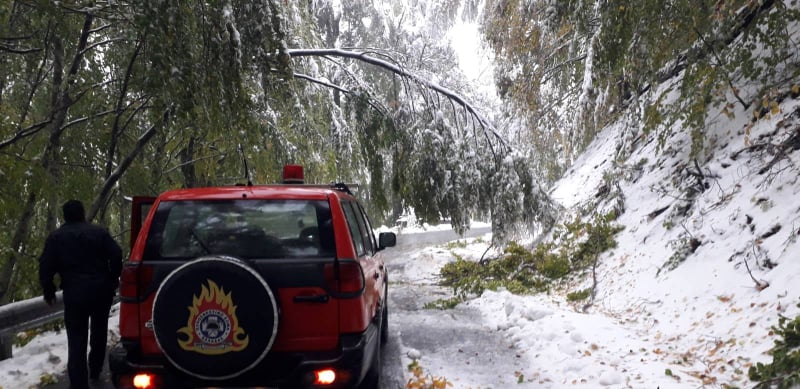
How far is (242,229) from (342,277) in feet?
2.73

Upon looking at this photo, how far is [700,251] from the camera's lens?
24.4ft

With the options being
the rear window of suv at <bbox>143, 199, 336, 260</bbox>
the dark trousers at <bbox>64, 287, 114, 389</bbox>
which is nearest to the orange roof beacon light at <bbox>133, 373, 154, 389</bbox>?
the rear window of suv at <bbox>143, 199, 336, 260</bbox>

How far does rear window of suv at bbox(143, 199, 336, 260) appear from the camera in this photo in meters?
3.92

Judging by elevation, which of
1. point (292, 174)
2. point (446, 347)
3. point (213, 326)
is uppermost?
point (292, 174)

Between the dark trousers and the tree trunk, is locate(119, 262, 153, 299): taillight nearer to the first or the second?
the dark trousers

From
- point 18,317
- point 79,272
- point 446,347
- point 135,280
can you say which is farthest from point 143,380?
point 446,347

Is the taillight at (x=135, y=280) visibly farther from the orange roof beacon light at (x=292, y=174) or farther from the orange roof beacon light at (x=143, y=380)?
the orange roof beacon light at (x=292, y=174)

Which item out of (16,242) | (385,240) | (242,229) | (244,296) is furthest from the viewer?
(16,242)

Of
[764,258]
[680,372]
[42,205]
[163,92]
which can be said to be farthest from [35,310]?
[764,258]

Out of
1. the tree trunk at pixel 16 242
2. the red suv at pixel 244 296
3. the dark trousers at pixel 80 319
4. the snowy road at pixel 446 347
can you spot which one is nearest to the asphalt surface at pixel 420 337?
the snowy road at pixel 446 347

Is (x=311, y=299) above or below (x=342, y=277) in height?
below

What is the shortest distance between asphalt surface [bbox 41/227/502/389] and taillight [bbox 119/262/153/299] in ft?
8.69

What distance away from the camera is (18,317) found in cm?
626

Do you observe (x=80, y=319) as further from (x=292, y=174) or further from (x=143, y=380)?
(x=292, y=174)
